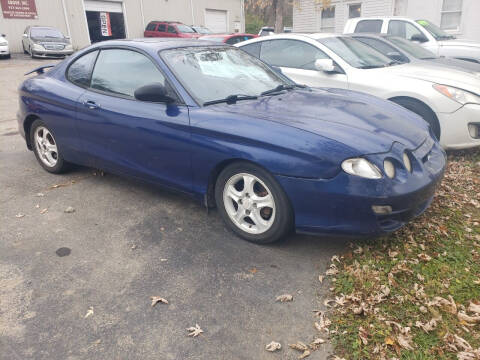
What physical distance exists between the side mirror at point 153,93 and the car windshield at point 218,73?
201 mm

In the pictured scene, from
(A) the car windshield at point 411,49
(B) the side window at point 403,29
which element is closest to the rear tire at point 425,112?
(A) the car windshield at point 411,49

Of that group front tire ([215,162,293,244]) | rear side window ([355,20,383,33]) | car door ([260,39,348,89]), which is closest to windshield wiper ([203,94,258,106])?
front tire ([215,162,293,244])

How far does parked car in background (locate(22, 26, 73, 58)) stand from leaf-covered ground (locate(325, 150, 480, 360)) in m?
19.3

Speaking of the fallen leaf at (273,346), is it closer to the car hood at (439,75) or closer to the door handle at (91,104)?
the door handle at (91,104)

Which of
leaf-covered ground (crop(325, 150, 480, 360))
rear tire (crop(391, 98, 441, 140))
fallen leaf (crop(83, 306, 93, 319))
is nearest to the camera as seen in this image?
leaf-covered ground (crop(325, 150, 480, 360))

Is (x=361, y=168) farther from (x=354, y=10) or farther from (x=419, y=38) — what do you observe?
(x=354, y=10)

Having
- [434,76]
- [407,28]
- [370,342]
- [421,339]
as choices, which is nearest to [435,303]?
[421,339]

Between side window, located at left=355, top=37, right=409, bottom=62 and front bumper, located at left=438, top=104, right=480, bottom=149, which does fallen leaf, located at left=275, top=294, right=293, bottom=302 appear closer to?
front bumper, located at left=438, top=104, right=480, bottom=149

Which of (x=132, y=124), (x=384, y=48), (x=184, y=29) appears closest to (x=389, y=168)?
(x=132, y=124)

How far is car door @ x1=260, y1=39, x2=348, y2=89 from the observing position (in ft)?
18.7

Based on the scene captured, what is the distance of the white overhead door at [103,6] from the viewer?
77.3 feet

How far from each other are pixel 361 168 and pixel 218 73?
1.72 m

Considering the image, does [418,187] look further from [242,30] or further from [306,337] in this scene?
[242,30]

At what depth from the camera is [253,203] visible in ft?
10.5
